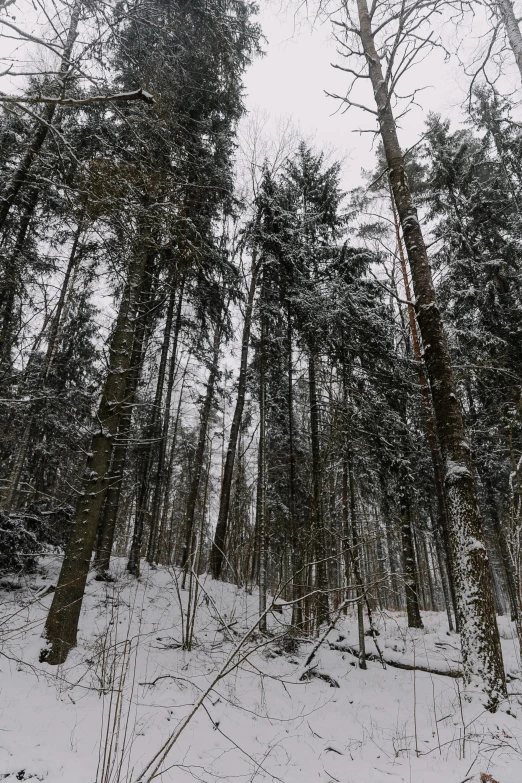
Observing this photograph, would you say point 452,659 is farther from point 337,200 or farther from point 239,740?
point 337,200

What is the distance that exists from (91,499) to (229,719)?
3335 mm

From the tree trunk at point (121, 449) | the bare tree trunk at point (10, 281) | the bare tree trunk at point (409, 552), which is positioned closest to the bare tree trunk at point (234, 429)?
the tree trunk at point (121, 449)

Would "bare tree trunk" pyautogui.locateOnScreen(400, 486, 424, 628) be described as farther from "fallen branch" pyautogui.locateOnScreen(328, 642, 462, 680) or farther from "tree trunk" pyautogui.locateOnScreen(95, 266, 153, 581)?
"tree trunk" pyautogui.locateOnScreen(95, 266, 153, 581)

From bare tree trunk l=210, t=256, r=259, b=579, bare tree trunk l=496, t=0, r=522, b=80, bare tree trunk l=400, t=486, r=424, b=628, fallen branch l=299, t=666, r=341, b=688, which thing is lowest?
fallen branch l=299, t=666, r=341, b=688

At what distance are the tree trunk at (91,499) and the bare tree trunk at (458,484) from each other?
429 centimetres

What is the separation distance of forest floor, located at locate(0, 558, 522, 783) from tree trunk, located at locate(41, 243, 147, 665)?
301 millimetres

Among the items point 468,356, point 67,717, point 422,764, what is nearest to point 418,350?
point 468,356

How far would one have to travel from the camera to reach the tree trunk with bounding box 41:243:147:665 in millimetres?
5086

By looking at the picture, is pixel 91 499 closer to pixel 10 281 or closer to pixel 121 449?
pixel 121 449

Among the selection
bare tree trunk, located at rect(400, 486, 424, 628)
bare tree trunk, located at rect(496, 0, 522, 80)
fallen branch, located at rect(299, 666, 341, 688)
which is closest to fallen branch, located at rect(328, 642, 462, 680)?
fallen branch, located at rect(299, 666, 341, 688)

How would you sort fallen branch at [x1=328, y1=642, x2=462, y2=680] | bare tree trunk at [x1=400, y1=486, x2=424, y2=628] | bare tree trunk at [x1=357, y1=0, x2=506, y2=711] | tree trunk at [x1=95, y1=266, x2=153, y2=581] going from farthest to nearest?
bare tree trunk at [x1=400, y1=486, x2=424, y2=628], tree trunk at [x1=95, y1=266, x2=153, y2=581], fallen branch at [x1=328, y1=642, x2=462, y2=680], bare tree trunk at [x1=357, y1=0, x2=506, y2=711]

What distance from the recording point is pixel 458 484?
4.67 meters

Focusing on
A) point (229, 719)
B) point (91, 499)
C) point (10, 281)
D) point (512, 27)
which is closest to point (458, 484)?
point (229, 719)

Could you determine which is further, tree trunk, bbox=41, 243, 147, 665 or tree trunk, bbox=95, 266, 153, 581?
tree trunk, bbox=95, 266, 153, 581
